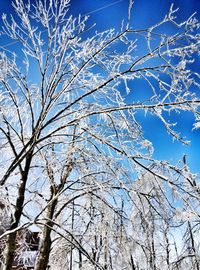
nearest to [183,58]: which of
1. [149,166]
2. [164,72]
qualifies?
[164,72]

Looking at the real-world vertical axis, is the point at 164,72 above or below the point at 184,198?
above

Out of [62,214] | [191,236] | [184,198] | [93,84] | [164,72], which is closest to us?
[184,198]

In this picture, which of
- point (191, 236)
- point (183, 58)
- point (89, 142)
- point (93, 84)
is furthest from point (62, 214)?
point (183, 58)

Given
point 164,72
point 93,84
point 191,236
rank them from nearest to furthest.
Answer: point 164,72 → point 93,84 → point 191,236

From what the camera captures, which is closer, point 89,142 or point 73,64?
point 73,64

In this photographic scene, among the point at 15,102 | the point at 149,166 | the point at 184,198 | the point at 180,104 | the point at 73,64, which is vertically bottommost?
the point at 184,198

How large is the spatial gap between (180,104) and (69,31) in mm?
1648

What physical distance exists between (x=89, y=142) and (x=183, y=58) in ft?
5.64

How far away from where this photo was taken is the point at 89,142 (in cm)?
446

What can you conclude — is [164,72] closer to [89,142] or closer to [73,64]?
[73,64]

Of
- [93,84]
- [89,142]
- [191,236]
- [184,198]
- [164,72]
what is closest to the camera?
[184,198]

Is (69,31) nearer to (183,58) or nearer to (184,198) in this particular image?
(183,58)

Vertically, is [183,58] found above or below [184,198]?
above

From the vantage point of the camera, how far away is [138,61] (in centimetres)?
390
